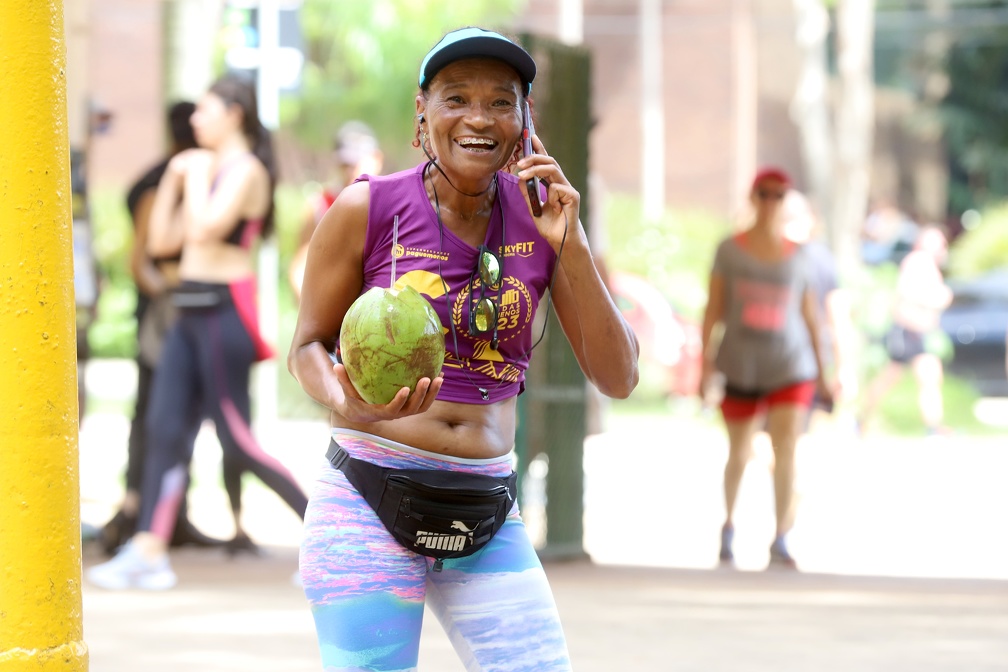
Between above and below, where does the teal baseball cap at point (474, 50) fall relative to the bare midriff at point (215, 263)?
above

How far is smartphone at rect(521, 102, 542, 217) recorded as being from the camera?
10.9 ft

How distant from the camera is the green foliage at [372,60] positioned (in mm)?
30594

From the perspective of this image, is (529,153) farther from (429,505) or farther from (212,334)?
(212,334)

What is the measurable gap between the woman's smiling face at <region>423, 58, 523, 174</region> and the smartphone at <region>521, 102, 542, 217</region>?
48 millimetres

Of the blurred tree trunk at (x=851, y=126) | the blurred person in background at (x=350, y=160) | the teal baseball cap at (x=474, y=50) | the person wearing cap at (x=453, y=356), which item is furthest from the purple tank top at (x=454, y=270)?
the blurred tree trunk at (x=851, y=126)

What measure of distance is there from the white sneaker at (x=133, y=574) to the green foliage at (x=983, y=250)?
17.5 metres

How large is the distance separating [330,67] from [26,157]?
31.7 meters

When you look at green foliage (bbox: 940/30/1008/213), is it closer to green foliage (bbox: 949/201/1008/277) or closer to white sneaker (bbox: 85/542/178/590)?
green foliage (bbox: 949/201/1008/277)

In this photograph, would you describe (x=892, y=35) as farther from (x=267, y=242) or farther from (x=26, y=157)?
(x=26, y=157)

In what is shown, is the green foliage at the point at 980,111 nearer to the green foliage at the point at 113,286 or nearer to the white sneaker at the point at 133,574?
the green foliage at the point at 113,286

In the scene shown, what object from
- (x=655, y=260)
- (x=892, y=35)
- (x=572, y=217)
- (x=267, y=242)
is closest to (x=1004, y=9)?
(x=892, y=35)

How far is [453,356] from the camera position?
3416 millimetres

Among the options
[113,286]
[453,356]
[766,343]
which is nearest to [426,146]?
[453,356]

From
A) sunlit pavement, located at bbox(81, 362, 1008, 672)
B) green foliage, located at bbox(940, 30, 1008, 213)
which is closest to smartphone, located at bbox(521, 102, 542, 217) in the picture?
sunlit pavement, located at bbox(81, 362, 1008, 672)
